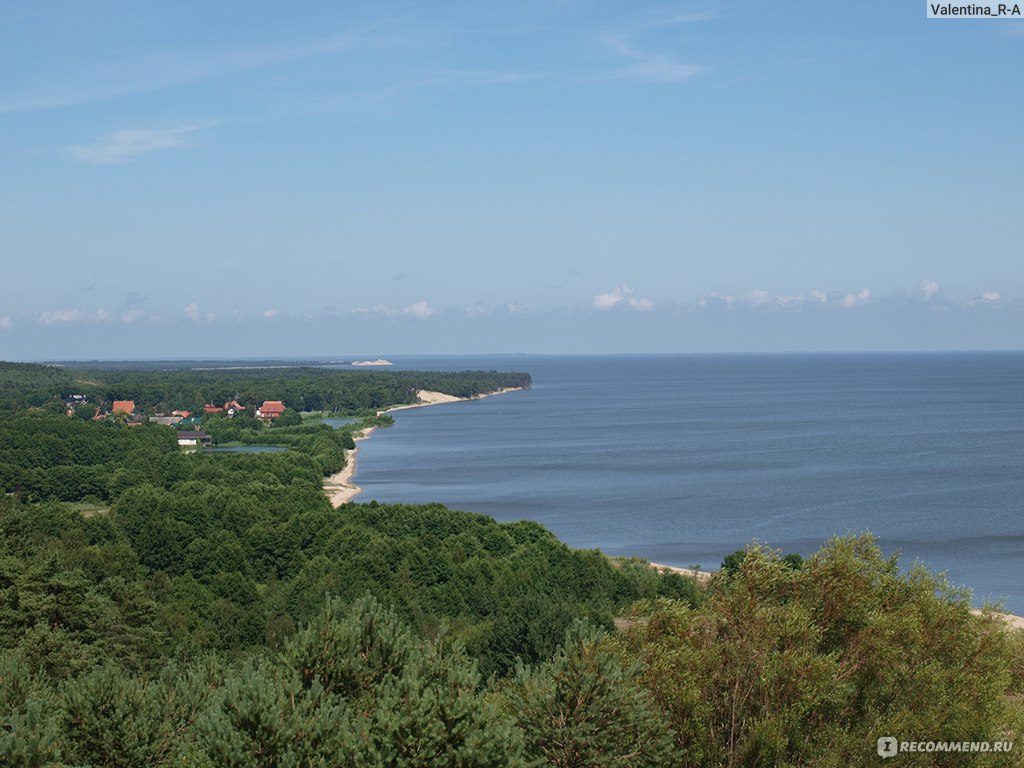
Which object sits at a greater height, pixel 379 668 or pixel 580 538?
pixel 379 668

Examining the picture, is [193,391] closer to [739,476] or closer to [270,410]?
[270,410]

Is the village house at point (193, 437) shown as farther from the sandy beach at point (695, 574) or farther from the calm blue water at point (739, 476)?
the sandy beach at point (695, 574)

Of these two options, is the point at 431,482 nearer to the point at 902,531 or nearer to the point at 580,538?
the point at 580,538

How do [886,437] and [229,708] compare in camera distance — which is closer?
[229,708]

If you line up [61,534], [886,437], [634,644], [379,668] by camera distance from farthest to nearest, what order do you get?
[886,437] < [61,534] < [634,644] < [379,668]

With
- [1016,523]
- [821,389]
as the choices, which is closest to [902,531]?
[1016,523]

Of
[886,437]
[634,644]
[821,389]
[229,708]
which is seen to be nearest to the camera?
[229,708]

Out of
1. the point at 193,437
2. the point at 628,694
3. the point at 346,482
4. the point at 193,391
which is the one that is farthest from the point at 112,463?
the point at 193,391
